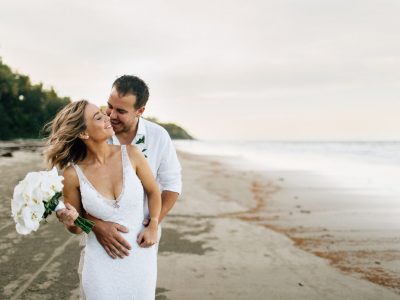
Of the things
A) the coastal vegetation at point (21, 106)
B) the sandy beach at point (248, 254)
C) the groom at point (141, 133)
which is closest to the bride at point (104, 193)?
the groom at point (141, 133)

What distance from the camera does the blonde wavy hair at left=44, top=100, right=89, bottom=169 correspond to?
2.57 meters

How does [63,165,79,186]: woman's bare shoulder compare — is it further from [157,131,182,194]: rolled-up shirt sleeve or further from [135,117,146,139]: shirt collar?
[157,131,182,194]: rolled-up shirt sleeve

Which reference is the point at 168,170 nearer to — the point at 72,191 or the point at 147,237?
the point at 147,237

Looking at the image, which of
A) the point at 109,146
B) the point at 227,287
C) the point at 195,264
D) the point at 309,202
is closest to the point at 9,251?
the point at 195,264

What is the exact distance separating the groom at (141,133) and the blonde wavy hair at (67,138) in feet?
1.41

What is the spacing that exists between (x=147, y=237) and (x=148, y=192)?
30 centimetres

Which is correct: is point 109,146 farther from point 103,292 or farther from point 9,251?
point 9,251

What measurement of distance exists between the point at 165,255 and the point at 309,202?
5.73 m

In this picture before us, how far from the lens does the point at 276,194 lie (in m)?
12.1

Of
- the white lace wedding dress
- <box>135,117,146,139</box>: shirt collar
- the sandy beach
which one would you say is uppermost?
<box>135,117,146,139</box>: shirt collar

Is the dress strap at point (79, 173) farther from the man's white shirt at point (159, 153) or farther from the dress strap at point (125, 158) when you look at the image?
the man's white shirt at point (159, 153)

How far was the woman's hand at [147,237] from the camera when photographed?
2.51 meters

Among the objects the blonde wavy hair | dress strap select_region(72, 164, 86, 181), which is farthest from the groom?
dress strap select_region(72, 164, 86, 181)

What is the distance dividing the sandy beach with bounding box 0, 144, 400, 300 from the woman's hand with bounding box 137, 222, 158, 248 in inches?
86.3
